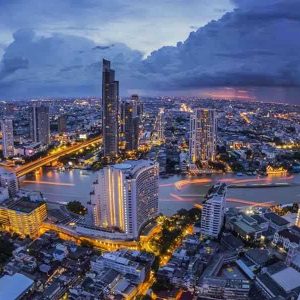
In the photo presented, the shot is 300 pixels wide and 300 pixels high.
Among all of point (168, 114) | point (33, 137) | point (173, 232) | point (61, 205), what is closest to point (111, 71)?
point (33, 137)

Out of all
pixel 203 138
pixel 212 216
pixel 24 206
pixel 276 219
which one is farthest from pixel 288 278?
pixel 203 138

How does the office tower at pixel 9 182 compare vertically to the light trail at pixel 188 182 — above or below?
above

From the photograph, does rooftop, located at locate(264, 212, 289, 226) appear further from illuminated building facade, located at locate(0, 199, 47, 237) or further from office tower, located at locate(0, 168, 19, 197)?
office tower, located at locate(0, 168, 19, 197)

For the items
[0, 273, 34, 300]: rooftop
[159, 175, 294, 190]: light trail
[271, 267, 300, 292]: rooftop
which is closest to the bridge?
[159, 175, 294, 190]: light trail

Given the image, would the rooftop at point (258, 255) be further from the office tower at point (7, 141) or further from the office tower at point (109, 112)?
the office tower at point (7, 141)

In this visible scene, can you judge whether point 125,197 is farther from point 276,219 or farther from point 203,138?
point 203,138

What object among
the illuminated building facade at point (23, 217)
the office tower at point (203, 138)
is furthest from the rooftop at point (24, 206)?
the office tower at point (203, 138)
